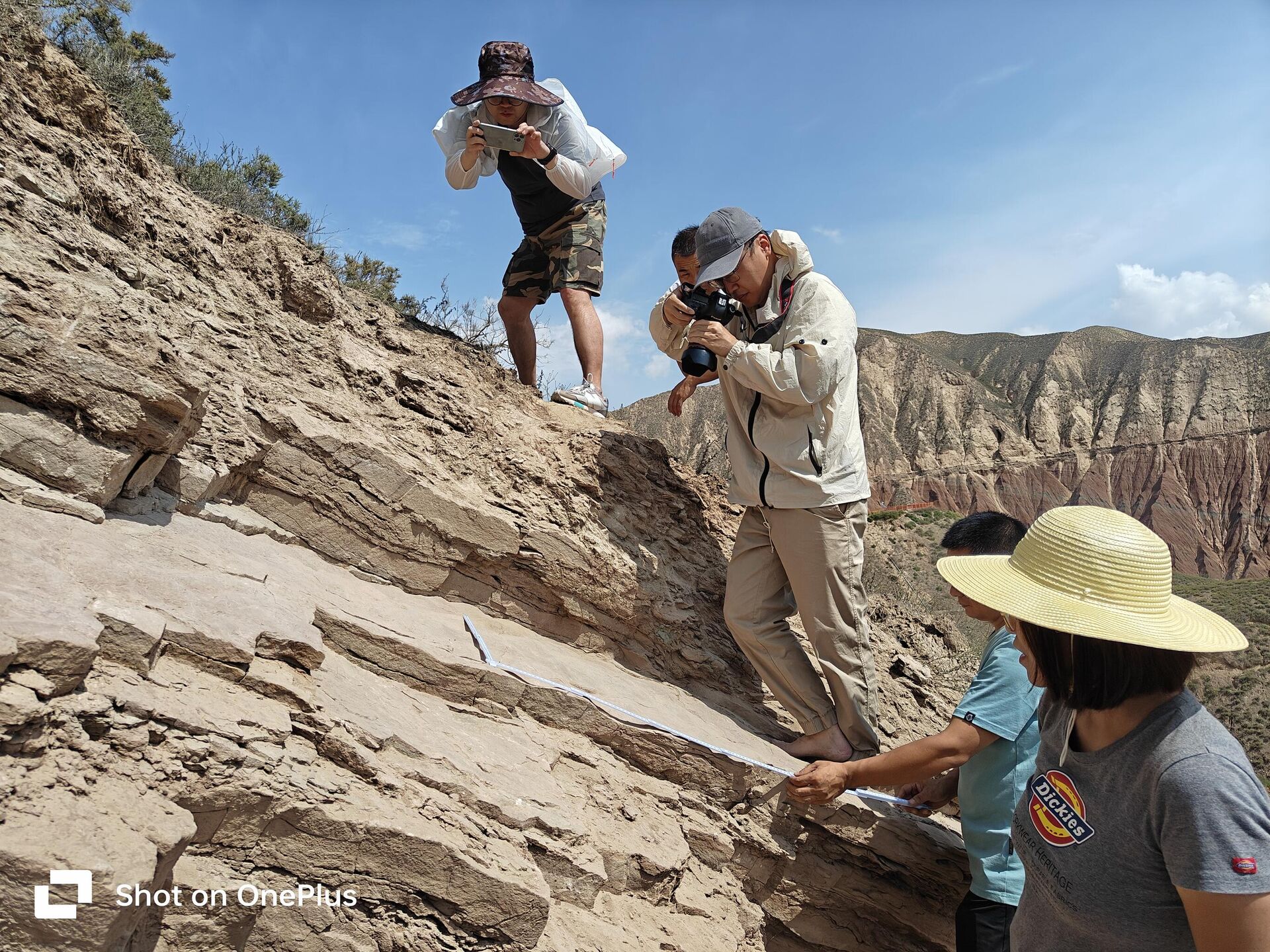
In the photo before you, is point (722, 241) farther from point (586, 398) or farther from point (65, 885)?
point (65, 885)

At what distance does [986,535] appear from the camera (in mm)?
3150

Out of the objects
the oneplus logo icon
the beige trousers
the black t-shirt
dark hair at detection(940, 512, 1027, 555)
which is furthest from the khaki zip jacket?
the oneplus logo icon

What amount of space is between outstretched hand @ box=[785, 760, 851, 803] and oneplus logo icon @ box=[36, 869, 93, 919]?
232 centimetres

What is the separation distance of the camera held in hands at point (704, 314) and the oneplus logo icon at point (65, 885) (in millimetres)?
2620

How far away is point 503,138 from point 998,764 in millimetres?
3601

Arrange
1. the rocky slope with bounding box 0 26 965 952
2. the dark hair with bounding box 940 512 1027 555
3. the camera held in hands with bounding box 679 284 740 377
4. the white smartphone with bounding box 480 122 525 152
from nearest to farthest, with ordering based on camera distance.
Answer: the rocky slope with bounding box 0 26 965 952
the dark hair with bounding box 940 512 1027 555
the camera held in hands with bounding box 679 284 740 377
the white smartphone with bounding box 480 122 525 152

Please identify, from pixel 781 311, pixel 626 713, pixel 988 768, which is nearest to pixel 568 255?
pixel 781 311

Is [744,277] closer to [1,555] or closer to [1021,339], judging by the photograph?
[1,555]

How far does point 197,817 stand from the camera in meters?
1.82

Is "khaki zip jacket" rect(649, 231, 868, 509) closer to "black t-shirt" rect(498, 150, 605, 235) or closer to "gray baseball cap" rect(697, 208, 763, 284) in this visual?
"gray baseball cap" rect(697, 208, 763, 284)

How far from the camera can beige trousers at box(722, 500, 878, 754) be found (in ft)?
11.0

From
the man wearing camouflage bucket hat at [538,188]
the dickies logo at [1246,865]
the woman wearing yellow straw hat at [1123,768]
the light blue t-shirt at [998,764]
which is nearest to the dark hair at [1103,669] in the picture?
the woman wearing yellow straw hat at [1123,768]

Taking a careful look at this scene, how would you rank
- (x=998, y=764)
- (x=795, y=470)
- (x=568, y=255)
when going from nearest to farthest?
(x=998, y=764), (x=795, y=470), (x=568, y=255)

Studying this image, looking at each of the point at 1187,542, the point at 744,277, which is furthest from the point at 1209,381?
the point at 744,277
